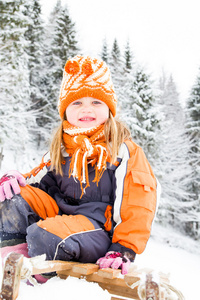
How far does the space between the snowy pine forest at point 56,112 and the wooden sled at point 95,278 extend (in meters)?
9.12

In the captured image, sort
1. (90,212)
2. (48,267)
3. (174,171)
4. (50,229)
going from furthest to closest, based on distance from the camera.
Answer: (174,171), (90,212), (50,229), (48,267)

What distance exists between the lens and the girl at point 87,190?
→ 1.81 meters

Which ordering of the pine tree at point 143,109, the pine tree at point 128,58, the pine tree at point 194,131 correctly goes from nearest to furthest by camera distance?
the pine tree at point 143,109, the pine tree at point 194,131, the pine tree at point 128,58

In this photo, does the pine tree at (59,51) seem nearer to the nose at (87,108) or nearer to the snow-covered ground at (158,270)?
the snow-covered ground at (158,270)

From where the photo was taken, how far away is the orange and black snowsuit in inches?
69.4

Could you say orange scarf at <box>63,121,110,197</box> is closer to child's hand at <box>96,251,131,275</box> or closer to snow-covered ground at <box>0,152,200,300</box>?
child's hand at <box>96,251,131,275</box>

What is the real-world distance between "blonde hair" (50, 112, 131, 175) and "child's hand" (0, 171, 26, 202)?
40 cm

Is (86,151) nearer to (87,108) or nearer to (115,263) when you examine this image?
(87,108)

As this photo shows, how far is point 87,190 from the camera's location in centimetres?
238

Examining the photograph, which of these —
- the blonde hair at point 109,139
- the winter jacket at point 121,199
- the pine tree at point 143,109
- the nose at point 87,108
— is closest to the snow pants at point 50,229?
the winter jacket at point 121,199

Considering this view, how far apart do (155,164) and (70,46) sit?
11.2 metres

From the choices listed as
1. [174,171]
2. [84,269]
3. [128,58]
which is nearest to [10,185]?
[84,269]

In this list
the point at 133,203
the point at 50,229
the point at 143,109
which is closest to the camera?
the point at 50,229

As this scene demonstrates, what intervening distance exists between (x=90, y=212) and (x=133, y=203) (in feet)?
1.34
